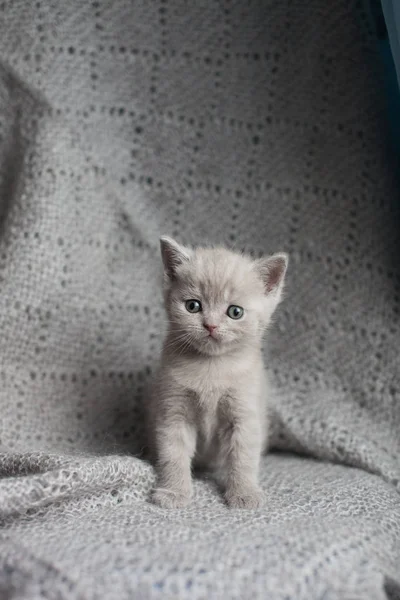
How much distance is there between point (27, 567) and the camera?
33.1 inches

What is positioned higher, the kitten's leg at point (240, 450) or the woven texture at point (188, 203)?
the woven texture at point (188, 203)

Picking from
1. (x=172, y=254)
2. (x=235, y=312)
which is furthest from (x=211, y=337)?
(x=172, y=254)

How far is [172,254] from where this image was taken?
119 centimetres

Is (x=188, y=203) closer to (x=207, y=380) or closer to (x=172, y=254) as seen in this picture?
(x=172, y=254)

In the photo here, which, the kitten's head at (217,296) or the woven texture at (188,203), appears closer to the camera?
the kitten's head at (217,296)

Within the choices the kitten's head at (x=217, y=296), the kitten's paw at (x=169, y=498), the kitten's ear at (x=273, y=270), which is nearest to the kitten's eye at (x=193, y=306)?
the kitten's head at (x=217, y=296)

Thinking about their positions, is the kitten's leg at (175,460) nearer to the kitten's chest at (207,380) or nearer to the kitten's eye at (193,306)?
the kitten's chest at (207,380)

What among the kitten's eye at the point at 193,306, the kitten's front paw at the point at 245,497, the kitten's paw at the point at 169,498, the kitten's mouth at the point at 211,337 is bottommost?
the kitten's paw at the point at 169,498

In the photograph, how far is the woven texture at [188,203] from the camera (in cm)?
136

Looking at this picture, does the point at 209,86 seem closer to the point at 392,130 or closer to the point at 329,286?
the point at 392,130

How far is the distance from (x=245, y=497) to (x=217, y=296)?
0.33 meters

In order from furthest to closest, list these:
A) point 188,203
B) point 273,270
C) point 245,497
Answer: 1. point 188,203
2. point 273,270
3. point 245,497

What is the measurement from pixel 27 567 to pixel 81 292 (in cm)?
68

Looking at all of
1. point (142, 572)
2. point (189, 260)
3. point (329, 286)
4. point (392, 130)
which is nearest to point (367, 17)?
point (392, 130)
